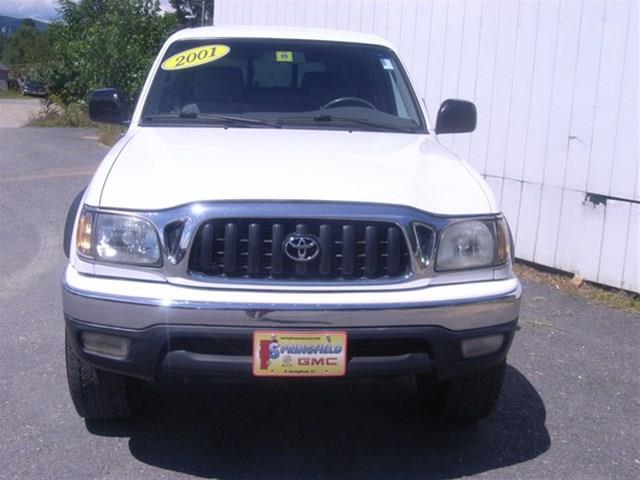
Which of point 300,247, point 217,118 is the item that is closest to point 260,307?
point 300,247

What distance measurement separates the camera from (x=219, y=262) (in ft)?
12.5

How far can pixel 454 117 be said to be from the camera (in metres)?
5.65

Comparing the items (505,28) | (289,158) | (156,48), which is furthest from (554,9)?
(156,48)

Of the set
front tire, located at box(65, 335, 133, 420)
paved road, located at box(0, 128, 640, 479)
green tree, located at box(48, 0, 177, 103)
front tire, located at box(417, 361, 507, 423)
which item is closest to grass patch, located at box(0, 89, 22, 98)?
green tree, located at box(48, 0, 177, 103)

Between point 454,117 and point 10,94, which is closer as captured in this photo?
point 454,117

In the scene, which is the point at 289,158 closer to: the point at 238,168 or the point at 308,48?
the point at 238,168

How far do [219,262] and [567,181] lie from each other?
446cm

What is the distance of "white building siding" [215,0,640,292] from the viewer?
712cm

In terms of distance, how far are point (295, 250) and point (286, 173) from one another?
378 millimetres

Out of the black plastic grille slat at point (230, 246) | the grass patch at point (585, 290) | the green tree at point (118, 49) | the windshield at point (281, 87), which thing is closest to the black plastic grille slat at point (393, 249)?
the black plastic grille slat at point (230, 246)

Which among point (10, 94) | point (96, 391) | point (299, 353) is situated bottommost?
point (10, 94)

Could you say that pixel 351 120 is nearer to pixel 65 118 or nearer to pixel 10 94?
pixel 65 118

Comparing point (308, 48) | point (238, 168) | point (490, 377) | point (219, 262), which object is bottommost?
point (490, 377)

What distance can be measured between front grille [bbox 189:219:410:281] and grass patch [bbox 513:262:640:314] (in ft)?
12.2
